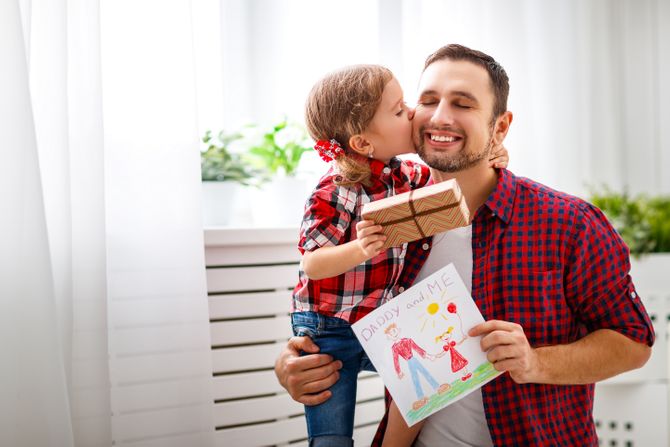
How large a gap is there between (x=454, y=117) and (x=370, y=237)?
41 centimetres

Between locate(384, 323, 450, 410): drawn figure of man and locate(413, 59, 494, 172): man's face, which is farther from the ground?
locate(413, 59, 494, 172): man's face

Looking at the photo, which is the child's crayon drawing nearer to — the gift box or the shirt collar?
the gift box

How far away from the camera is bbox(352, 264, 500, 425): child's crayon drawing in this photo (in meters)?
1.24

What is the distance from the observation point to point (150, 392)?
154cm

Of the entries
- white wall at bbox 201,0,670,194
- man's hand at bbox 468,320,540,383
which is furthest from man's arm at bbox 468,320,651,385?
white wall at bbox 201,0,670,194

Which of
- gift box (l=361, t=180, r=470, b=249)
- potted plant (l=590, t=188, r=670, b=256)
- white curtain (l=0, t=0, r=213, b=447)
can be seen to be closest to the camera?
gift box (l=361, t=180, r=470, b=249)

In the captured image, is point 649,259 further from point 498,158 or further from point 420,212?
point 420,212

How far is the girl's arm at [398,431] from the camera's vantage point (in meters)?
1.40

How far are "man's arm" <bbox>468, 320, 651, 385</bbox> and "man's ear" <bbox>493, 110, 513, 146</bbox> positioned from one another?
0.49 meters

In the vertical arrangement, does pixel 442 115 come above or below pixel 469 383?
above

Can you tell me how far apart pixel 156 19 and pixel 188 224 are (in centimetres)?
49

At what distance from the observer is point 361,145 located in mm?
1384

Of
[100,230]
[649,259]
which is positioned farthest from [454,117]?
[649,259]

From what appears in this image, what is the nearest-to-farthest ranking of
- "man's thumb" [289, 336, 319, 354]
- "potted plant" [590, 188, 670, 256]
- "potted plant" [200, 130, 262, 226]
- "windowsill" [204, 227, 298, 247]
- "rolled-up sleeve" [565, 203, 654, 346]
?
"rolled-up sleeve" [565, 203, 654, 346], "man's thumb" [289, 336, 319, 354], "windowsill" [204, 227, 298, 247], "potted plant" [200, 130, 262, 226], "potted plant" [590, 188, 670, 256]
